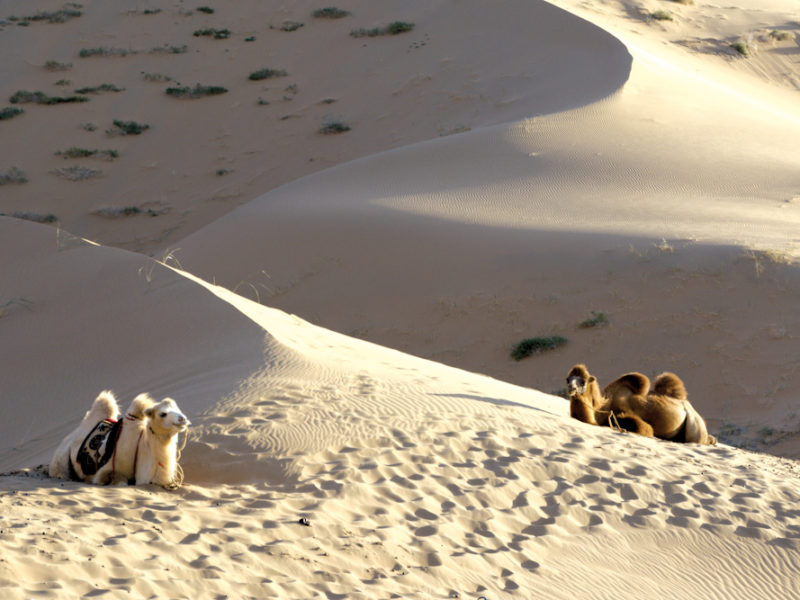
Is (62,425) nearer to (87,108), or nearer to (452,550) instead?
(452,550)

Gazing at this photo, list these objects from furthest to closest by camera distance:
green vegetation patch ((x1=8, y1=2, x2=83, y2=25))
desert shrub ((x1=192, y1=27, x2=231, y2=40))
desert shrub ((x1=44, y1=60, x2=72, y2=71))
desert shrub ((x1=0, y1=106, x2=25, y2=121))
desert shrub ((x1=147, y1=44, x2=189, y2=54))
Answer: green vegetation patch ((x1=8, y1=2, x2=83, y2=25)), desert shrub ((x1=192, y1=27, x2=231, y2=40)), desert shrub ((x1=147, y1=44, x2=189, y2=54)), desert shrub ((x1=44, y1=60, x2=72, y2=71)), desert shrub ((x1=0, y1=106, x2=25, y2=121))

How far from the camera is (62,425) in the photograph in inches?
312

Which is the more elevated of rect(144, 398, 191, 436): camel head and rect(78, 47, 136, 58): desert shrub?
rect(78, 47, 136, 58): desert shrub

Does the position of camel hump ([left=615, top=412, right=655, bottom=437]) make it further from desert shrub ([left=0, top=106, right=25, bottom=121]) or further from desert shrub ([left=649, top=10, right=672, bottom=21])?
desert shrub ([left=0, top=106, right=25, bottom=121])

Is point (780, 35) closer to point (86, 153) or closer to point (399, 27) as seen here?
point (399, 27)

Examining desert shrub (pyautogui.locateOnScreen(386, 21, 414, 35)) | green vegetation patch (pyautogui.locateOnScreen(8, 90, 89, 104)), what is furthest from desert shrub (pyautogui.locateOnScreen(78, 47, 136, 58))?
desert shrub (pyautogui.locateOnScreen(386, 21, 414, 35))

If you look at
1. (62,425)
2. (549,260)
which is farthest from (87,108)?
(62,425)

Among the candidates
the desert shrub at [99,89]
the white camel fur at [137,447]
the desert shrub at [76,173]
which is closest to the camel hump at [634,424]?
the white camel fur at [137,447]

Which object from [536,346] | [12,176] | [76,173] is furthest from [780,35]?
[12,176]

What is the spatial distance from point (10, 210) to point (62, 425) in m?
16.1

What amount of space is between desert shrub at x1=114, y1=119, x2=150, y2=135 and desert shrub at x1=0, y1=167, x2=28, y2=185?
317 cm

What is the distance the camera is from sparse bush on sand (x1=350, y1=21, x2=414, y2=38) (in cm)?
2839

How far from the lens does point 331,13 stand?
31094 millimetres

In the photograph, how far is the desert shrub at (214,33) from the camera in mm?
30984
